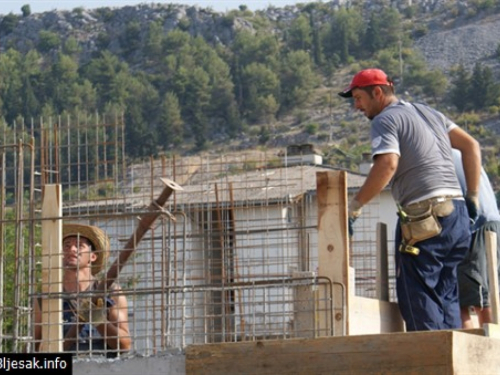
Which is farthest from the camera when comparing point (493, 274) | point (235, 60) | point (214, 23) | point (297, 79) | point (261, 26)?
point (261, 26)

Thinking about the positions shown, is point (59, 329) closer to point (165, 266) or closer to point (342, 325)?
point (165, 266)

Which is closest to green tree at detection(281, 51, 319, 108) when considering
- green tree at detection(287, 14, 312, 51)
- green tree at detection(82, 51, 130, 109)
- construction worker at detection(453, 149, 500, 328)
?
green tree at detection(287, 14, 312, 51)

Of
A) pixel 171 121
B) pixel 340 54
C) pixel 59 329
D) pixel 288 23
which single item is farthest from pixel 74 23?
pixel 59 329

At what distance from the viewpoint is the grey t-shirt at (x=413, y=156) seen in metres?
8.47

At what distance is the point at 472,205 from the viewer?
8.95 meters

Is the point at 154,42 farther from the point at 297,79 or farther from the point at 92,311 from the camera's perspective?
the point at 92,311

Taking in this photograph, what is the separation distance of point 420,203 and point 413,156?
11.2 inches

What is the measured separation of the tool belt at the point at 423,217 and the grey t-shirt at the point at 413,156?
0.15 ft

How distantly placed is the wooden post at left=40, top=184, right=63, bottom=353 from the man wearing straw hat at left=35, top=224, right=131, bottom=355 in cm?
7

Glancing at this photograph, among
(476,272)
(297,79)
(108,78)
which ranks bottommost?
(476,272)

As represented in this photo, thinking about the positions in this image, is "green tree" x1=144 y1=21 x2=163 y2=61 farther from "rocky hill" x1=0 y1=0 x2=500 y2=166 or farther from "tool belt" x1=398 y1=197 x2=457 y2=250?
"tool belt" x1=398 y1=197 x2=457 y2=250

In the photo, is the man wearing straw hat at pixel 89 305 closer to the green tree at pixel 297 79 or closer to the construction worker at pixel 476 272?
the construction worker at pixel 476 272

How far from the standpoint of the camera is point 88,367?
26.3 ft

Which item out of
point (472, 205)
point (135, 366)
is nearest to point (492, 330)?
point (472, 205)
